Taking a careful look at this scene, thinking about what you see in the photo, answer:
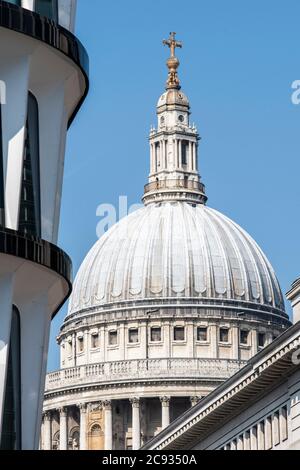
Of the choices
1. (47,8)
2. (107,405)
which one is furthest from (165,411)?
(47,8)

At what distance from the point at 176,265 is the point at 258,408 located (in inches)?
3855

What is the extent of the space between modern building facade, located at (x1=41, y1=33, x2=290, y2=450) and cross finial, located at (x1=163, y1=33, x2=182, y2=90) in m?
8.60

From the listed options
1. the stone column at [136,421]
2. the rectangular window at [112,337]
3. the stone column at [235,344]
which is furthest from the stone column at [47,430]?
the stone column at [235,344]

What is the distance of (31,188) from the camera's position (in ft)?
121

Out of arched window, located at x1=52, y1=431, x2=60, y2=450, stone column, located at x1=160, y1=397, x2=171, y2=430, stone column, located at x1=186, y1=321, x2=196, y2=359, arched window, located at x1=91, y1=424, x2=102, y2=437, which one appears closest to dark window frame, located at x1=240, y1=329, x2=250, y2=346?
stone column, located at x1=186, y1=321, x2=196, y2=359

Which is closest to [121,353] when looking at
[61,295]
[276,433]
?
[276,433]

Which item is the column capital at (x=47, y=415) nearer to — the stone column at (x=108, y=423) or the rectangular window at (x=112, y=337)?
the stone column at (x=108, y=423)

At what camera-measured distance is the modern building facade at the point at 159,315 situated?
17038 centimetres

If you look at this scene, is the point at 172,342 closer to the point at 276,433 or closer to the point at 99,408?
the point at 99,408

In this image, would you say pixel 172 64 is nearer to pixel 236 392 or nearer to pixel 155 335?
pixel 155 335

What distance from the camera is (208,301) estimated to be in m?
175

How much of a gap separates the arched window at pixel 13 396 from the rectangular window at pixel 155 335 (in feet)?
452

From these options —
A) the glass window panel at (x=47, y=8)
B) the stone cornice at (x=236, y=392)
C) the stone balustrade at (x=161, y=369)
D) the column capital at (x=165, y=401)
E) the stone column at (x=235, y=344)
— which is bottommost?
the glass window panel at (x=47, y=8)

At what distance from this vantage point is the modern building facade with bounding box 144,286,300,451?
7231 cm
